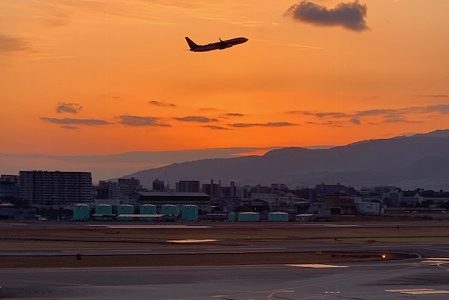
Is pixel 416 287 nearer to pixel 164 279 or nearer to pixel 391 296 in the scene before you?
pixel 391 296

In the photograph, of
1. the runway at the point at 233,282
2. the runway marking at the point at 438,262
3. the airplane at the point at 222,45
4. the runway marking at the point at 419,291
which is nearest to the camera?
the runway at the point at 233,282

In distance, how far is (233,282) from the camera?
52.4 m

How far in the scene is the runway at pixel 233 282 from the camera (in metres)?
45.9

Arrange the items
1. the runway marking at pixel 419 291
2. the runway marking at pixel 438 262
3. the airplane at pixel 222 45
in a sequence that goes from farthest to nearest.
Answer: the airplane at pixel 222 45 < the runway marking at pixel 438 262 < the runway marking at pixel 419 291

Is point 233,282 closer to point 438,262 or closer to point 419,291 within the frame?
point 419,291

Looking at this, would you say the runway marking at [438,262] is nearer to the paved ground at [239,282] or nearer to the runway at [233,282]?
the paved ground at [239,282]

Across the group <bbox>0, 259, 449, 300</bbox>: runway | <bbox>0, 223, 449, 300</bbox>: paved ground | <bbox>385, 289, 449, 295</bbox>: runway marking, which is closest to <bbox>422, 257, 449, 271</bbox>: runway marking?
<bbox>0, 223, 449, 300</bbox>: paved ground

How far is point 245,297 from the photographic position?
147 feet

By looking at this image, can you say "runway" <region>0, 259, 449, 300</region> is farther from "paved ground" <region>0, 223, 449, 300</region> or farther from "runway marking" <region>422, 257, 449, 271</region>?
"runway marking" <region>422, 257, 449, 271</region>

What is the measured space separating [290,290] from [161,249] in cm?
3660

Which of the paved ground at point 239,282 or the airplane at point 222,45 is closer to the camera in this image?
the paved ground at point 239,282

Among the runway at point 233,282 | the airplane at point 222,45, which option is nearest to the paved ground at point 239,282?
the runway at point 233,282

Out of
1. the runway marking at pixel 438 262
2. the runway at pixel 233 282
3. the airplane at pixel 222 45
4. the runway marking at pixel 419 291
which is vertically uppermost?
the airplane at pixel 222 45

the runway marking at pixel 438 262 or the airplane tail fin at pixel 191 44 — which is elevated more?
the airplane tail fin at pixel 191 44
